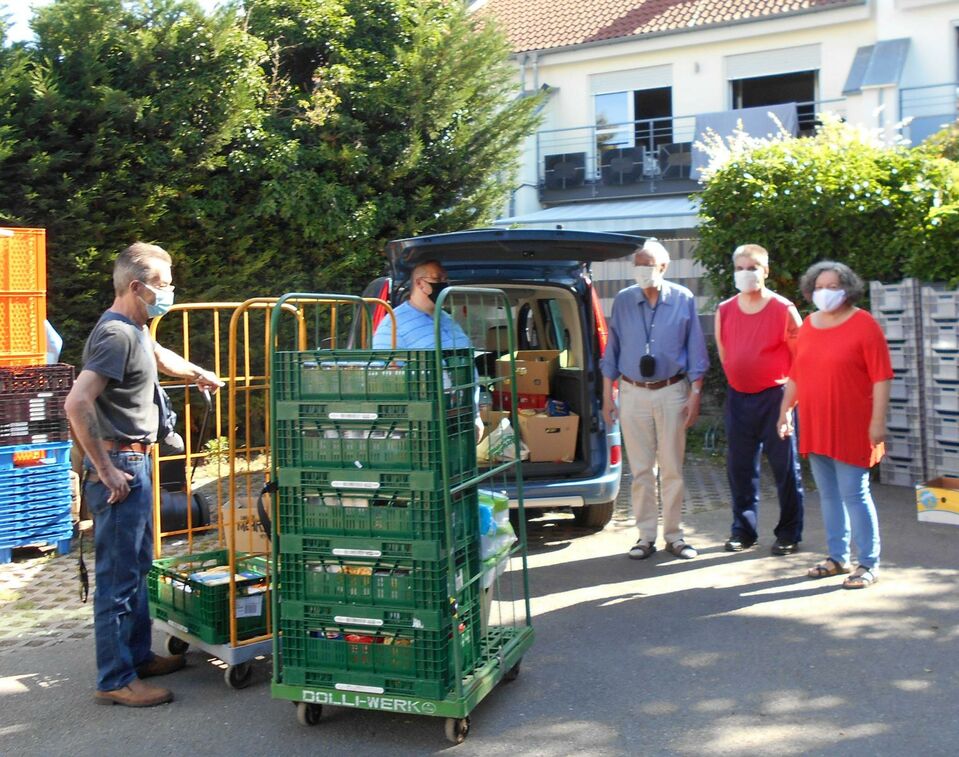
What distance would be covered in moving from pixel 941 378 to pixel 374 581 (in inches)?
249

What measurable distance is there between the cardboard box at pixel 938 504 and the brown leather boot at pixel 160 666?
5.49 metres

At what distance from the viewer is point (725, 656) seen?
5.20 m

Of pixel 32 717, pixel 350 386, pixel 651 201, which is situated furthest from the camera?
pixel 651 201

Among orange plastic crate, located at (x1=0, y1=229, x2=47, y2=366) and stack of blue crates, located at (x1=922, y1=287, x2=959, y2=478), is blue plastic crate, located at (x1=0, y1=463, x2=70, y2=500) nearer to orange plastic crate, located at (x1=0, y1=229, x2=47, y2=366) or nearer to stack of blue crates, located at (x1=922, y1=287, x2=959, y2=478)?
orange plastic crate, located at (x1=0, y1=229, x2=47, y2=366)

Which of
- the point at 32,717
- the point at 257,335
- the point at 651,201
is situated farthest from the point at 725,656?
the point at 651,201

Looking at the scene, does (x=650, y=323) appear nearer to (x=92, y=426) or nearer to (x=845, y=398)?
(x=845, y=398)

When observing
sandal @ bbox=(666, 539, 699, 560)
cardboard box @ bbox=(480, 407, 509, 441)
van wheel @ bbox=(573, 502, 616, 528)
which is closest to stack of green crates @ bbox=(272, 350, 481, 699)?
cardboard box @ bbox=(480, 407, 509, 441)

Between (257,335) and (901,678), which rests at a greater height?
(257,335)

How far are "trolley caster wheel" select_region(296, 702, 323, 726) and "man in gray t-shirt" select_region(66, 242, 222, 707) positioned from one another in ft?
2.40

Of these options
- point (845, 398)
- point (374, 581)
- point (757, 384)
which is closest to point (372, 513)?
point (374, 581)

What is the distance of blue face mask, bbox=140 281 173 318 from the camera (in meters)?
4.82

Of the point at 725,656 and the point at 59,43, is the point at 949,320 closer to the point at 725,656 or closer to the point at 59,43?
the point at 725,656

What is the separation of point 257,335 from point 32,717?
740cm

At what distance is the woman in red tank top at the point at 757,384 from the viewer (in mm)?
6992
